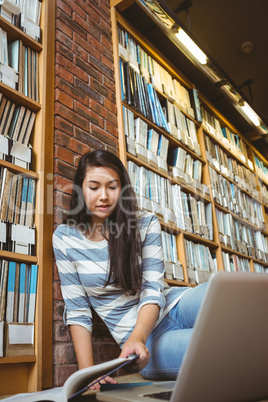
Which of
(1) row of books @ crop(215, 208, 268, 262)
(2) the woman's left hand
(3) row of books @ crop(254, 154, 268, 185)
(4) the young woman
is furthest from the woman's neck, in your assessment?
(3) row of books @ crop(254, 154, 268, 185)

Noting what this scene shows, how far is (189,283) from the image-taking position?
89.4 inches

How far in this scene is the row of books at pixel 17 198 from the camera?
1370 mm

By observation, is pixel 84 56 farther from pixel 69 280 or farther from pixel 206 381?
pixel 206 381

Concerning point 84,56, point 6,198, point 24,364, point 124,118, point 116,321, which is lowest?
point 24,364

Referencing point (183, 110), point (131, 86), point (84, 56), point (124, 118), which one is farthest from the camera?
point (183, 110)

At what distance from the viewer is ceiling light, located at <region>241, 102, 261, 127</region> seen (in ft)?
11.3

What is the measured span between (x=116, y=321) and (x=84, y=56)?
146 centimetres

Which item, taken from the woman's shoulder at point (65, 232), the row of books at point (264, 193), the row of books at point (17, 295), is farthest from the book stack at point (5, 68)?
the row of books at point (264, 193)

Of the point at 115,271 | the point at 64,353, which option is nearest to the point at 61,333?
the point at 64,353

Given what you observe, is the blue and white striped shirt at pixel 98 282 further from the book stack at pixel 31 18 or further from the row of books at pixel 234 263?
the row of books at pixel 234 263

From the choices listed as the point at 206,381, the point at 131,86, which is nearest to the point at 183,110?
the point at 131,86

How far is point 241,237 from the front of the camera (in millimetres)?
3340

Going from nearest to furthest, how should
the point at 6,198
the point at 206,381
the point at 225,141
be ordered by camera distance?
the point at 206,381 < the point at 6,198 < the point at 225,141

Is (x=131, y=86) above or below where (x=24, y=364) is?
above
